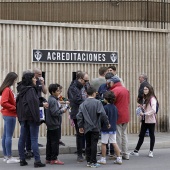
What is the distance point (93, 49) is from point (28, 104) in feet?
18.3

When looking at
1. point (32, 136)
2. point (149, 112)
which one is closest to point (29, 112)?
point (32, 136)

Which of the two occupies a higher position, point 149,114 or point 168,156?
point 149,114

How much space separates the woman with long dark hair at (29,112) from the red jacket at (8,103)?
0.37 metres

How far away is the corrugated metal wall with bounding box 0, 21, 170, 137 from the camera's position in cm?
1529

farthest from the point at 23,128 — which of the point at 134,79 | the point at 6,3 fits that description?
the point at 6,3

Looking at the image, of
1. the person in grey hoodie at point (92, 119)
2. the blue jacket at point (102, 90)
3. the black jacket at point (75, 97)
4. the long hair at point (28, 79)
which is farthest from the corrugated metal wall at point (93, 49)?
the person in grey hoodie at point (92, 119)

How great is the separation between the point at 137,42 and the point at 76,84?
4991 millimetres

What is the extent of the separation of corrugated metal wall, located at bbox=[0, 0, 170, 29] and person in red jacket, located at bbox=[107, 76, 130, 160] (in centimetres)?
840

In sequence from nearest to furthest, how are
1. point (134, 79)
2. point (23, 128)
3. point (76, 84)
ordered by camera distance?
point (23, 128) → point (76, 84) → point (134, 79)

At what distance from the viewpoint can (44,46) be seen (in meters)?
15.6

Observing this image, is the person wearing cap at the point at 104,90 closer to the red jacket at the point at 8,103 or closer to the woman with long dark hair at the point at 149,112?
the woman with long dark hair at the point at 149,112

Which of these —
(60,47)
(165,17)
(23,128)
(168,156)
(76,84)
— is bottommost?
(168,156)

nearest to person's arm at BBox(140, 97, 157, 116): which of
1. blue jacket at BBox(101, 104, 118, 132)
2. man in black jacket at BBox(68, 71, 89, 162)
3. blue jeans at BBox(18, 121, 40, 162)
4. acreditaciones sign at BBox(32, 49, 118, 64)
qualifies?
blue jacket at BBox(101, 104, 118, 132)

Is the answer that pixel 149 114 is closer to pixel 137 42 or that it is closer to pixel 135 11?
pixel 137 42
